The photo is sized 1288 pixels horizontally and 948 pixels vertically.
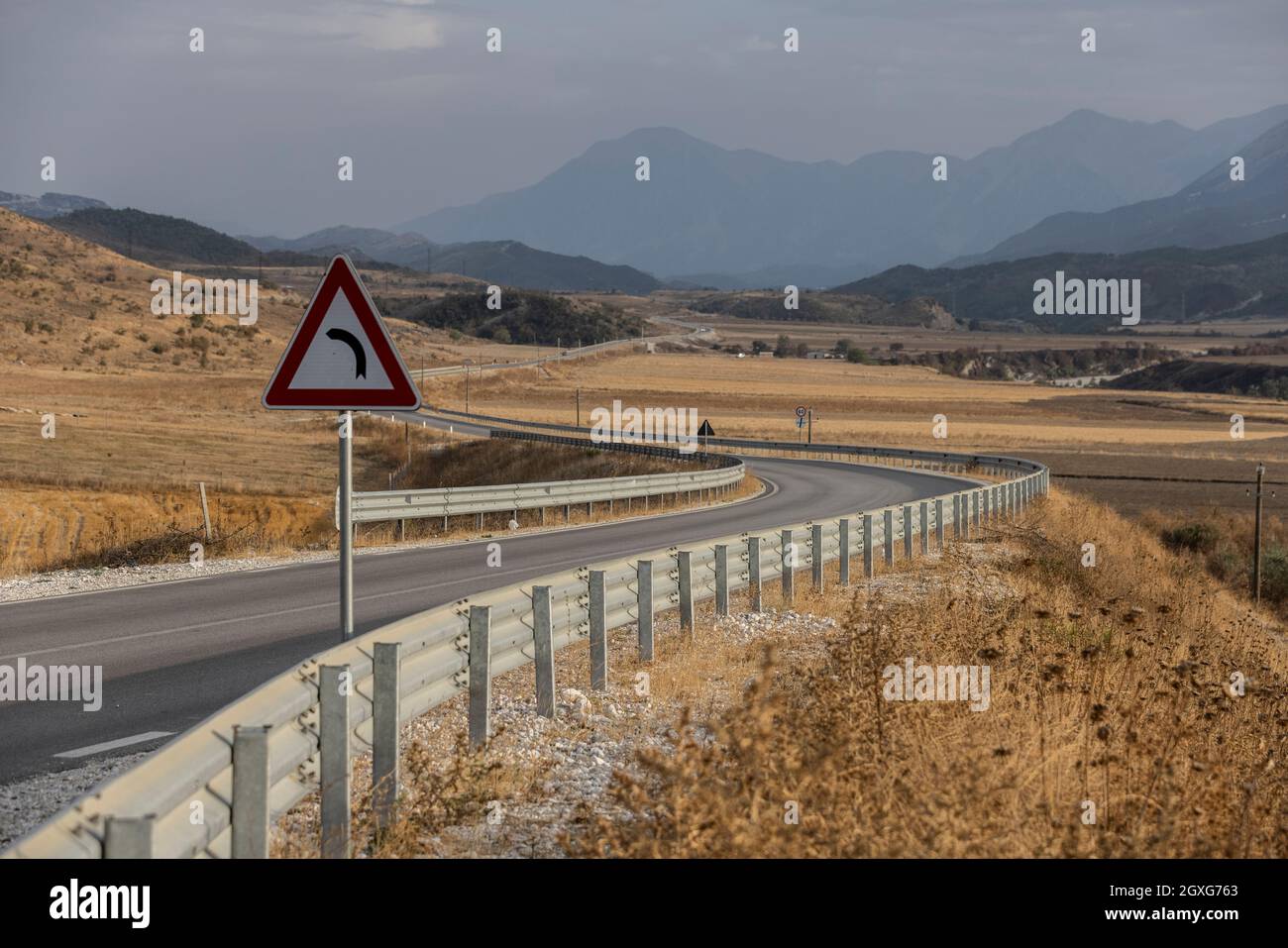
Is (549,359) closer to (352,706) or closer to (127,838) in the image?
(352,706)

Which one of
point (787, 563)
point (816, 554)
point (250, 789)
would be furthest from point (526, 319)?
point (250, 789)

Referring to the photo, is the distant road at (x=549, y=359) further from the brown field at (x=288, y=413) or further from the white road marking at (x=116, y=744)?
the white road marking at (x=116, y=744)

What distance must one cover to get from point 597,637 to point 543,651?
1.02 m

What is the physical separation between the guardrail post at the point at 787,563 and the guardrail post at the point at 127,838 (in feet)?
35.0

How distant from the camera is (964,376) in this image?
150 m

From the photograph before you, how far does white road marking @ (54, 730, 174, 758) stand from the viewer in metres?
8.09

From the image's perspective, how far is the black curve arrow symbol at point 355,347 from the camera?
7285 millimetres

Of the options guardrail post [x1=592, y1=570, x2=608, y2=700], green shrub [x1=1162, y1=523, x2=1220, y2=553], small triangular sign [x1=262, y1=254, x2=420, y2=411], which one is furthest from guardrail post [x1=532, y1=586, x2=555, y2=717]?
green shrub [x1=1162, y1=523, x2=1220, y2=553]

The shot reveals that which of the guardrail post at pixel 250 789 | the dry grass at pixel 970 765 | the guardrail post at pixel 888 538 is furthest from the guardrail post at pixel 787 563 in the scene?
the guardrail post at pixel 250 789

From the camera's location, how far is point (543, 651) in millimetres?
8953

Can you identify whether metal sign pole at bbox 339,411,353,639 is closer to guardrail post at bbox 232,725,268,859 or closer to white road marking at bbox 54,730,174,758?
white road marking at bbox 54,730,174,758

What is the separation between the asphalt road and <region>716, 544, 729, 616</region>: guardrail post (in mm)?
3071
